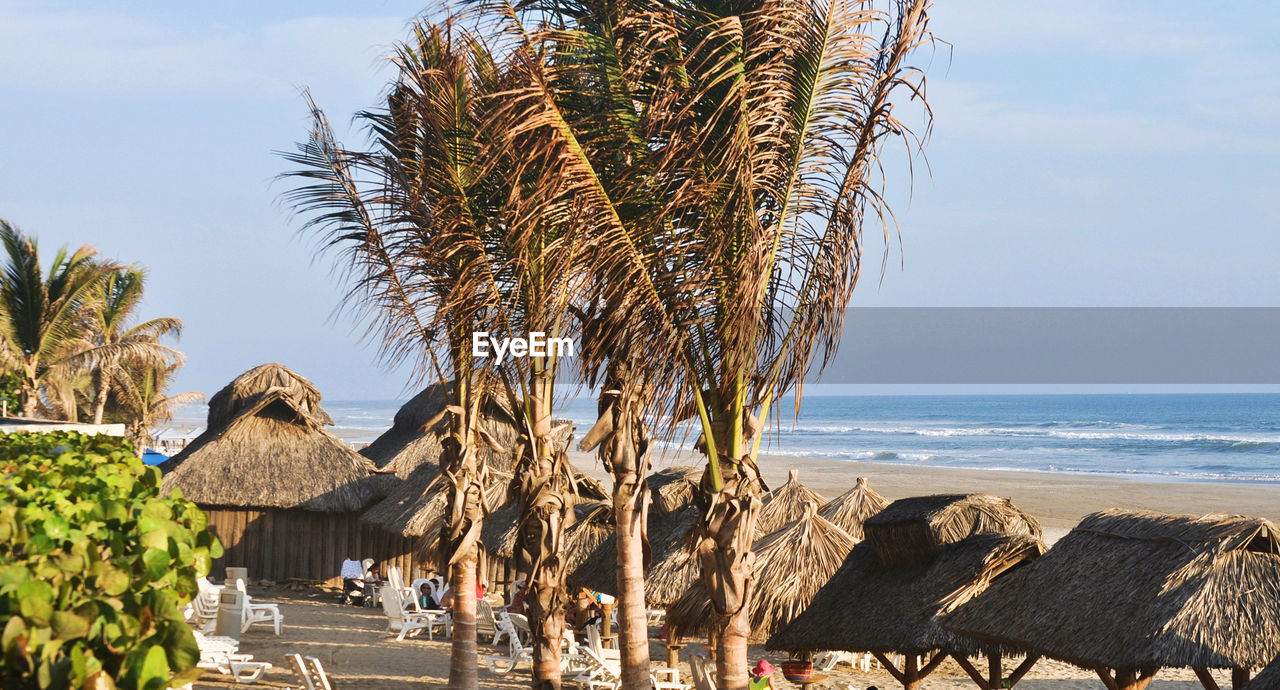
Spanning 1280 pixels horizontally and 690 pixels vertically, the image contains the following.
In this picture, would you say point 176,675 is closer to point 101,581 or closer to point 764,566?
point 101,581

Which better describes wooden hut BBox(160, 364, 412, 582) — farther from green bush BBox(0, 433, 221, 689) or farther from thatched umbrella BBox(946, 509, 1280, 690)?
green bush BBox(0, 433, 221, 689)

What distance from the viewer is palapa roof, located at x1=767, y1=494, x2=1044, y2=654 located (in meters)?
9.58

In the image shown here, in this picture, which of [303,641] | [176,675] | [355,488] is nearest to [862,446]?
[355,488]

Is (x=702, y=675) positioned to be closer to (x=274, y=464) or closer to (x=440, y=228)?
(x=440, y=228)

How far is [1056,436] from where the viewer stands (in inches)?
2788

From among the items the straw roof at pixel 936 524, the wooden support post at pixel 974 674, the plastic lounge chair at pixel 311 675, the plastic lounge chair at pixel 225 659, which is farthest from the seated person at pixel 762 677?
the plastic lounge chair at pixel 225 659

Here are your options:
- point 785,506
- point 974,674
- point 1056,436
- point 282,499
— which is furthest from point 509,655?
point 1056,436

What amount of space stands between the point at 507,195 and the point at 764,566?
17.2 ft

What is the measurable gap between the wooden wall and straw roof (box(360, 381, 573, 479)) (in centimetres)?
149

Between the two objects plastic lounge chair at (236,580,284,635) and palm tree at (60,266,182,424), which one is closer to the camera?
plastic lounge chair at (236,580,284,635)

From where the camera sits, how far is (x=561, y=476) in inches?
359

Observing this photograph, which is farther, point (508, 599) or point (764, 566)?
point (508, 599)

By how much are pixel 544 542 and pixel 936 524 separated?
3705 mm

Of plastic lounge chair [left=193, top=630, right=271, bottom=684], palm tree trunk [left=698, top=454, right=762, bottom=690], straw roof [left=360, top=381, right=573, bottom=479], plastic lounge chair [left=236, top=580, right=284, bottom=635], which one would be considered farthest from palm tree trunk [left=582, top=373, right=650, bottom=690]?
straw roof [left=360, top=381, right=573, bottom=479]
